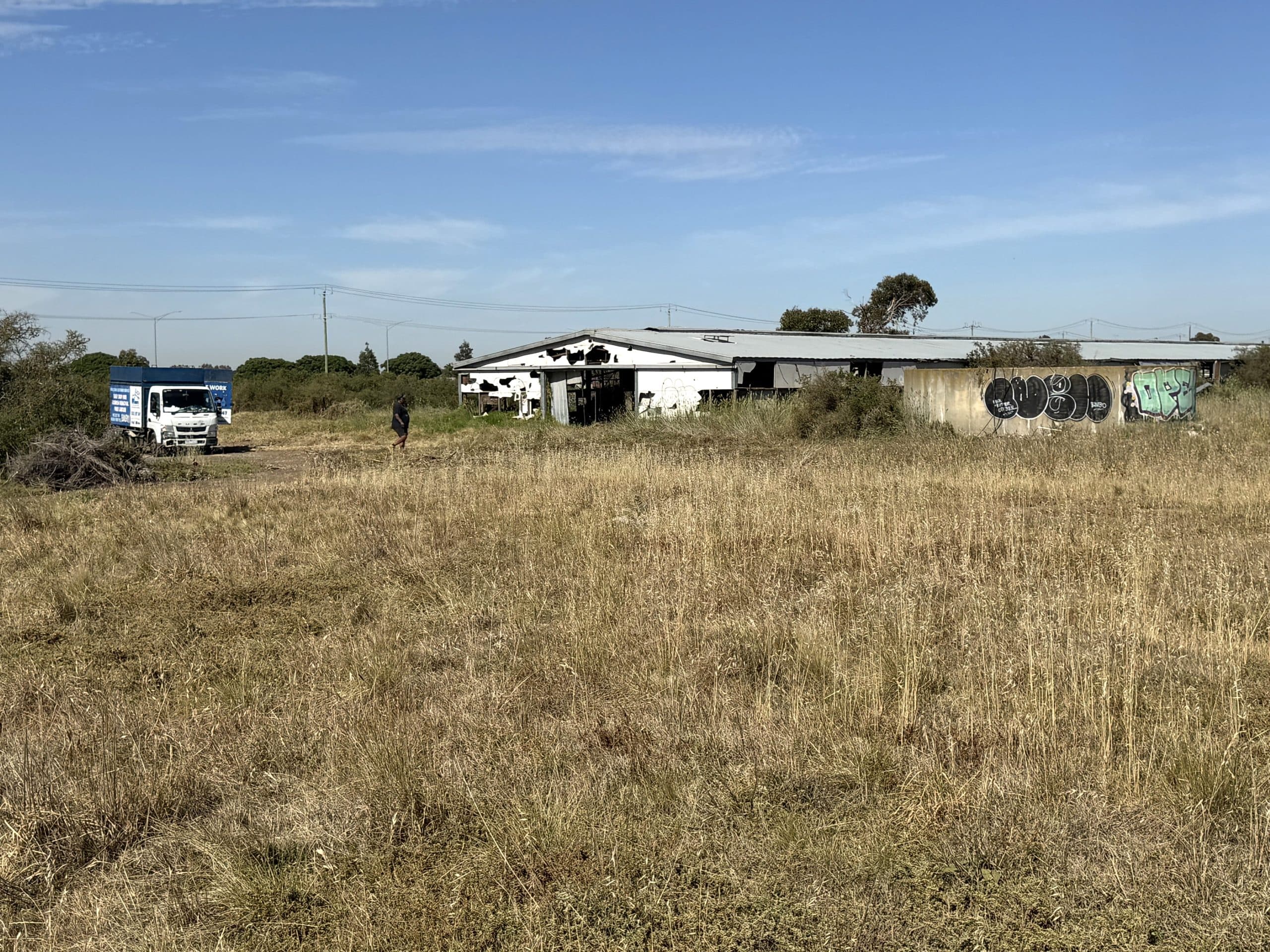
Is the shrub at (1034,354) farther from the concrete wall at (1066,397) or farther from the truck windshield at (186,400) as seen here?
the truck windshield at (186,400)

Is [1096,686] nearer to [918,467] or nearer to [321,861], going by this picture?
[321,861]

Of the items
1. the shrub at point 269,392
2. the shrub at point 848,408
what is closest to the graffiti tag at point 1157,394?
the shrub at point 848,408

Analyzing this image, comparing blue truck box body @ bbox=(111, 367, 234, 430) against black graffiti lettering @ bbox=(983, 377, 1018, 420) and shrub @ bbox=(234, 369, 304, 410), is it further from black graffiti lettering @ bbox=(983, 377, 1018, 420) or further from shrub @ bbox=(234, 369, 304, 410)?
shrub @ bbox=(234, 369, 304, 410)

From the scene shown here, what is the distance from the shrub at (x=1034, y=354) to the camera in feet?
118

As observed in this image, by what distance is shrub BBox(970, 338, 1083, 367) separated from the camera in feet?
118

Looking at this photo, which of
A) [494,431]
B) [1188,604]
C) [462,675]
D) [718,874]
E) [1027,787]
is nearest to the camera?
[718,874]

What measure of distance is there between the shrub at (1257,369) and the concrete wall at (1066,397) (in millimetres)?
15917

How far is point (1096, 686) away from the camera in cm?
561

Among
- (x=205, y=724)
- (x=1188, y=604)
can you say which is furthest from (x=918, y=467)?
(x=205, y=724)

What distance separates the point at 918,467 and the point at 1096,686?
1166 cm

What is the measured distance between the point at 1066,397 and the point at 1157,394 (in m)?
2.55

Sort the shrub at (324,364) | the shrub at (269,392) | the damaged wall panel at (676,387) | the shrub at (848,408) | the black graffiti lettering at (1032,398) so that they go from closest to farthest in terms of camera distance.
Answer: the shrub at (848,408) → the black graffiti lettering at (1032,398) → the damaged wall panel at (676,387) → the shrub at (269,392) → the shrub at (324,364)

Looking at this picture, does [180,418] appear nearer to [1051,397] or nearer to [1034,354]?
[1051,397]

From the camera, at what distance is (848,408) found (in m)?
27.1
